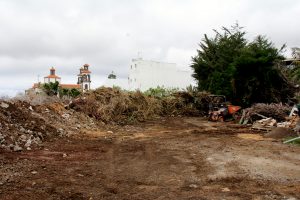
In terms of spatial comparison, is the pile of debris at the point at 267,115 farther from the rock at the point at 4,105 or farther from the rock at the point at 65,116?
the rock at the point at 4,105

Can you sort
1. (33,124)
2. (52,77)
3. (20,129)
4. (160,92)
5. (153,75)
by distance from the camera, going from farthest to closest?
(52,77) < (153,75) < (160,92) < (33,124) < (20,129)

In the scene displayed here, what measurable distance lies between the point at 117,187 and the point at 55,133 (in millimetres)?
5915

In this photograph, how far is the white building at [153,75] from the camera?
4288 centimetres

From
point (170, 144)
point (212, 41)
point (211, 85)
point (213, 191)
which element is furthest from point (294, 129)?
point (212, 41)

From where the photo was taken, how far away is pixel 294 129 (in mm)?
11289

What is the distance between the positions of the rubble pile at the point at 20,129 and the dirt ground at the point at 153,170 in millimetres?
406

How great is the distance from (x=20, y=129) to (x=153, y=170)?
15.4 feet

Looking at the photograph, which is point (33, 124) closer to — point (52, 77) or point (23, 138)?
point (23, 138)

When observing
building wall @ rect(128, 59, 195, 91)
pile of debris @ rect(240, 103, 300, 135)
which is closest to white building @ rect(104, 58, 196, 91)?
building wall @ rect(128, 59, 195, 91)

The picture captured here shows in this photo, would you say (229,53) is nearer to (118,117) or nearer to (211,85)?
(211,85)

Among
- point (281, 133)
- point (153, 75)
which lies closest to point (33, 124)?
point (281, 133)

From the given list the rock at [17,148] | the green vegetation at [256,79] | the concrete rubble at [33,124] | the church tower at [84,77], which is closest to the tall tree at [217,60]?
the green vegetation at [256,79]

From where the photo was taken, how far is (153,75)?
43.3m

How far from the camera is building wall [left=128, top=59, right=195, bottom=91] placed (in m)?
42.9
